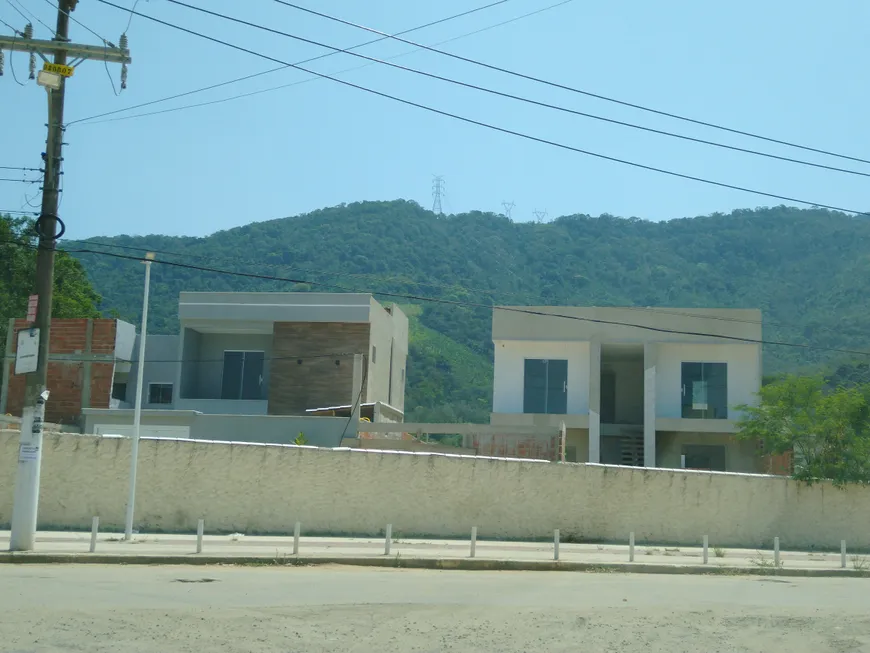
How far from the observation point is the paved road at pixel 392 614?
1048cm

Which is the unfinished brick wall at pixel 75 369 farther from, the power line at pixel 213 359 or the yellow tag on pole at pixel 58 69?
the yellow tag on pole at pixel 58 69

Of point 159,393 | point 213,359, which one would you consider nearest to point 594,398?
point 213,359

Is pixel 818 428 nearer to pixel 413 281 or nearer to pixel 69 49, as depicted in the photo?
pixel 69 49

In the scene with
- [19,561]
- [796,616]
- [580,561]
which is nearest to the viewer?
[796,616]

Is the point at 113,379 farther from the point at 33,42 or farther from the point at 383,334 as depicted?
the point at 33,42

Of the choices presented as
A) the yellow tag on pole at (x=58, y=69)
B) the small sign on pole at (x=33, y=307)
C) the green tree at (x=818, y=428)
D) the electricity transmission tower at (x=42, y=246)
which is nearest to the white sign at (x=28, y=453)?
the electricity transmission tower at (x=42, y=246)

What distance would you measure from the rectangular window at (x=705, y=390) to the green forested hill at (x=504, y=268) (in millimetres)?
38314

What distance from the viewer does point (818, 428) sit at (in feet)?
104

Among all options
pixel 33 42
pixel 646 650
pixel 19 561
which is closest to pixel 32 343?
pixel 19 561

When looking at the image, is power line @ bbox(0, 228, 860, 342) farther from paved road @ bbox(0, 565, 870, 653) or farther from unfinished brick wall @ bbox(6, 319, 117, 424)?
paved road @ bbox(0, 565, 870, 653)

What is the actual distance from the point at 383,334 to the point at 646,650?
41696 mm

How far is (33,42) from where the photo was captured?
65.5 feet

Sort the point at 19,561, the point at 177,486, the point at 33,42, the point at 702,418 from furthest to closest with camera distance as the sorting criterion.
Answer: the point at 702,418 → the point at 177,486 → the point at 33,42 → the point at 19,561

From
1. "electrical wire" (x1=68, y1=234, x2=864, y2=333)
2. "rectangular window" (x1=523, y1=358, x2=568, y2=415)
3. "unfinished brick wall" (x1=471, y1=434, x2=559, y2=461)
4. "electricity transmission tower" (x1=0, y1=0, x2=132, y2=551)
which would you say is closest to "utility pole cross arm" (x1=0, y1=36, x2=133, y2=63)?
"electricity transmission tower" (x1=0, y1=0, x2=132, y2=551)
